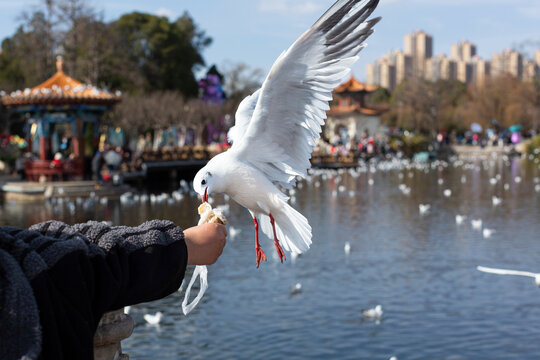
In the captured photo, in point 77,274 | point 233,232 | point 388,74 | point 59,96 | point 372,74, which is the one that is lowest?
point 233,232

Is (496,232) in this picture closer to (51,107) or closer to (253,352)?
(253,352)

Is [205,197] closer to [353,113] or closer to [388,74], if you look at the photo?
[353,113]

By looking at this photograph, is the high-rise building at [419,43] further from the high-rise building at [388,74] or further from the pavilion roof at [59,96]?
the pavilion roof at [59,96]

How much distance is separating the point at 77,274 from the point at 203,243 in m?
0.35

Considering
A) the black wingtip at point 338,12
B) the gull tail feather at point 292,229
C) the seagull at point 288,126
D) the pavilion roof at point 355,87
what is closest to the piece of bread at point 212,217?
the seagull at point 288,126

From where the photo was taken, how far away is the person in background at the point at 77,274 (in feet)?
3.98

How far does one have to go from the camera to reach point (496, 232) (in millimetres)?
11859

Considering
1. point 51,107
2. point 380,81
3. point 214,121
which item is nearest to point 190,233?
point 51,107

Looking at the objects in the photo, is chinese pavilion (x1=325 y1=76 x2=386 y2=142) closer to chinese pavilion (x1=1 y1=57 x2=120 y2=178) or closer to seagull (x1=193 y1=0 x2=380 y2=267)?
chinese pavilion (x1=1 y1=57 x2=120 y2=178)

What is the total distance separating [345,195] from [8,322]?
57.5 feet

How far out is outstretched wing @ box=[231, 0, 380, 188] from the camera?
3041 mm

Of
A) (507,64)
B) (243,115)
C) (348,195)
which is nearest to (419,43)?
(507,64)

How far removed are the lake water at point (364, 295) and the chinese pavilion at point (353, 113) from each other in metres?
34.4

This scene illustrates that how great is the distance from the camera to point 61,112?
19422 millimetres
